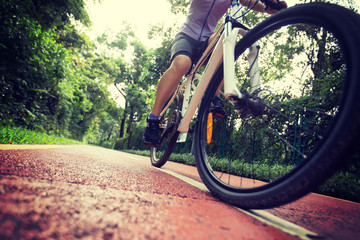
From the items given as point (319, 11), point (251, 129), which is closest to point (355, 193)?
point (251, 129)

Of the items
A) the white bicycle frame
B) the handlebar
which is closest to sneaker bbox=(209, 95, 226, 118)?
the white bicycle frame

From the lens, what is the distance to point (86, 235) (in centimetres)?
46

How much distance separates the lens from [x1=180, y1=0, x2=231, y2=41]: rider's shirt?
1.99 metres

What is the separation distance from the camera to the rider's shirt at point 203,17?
1.99m

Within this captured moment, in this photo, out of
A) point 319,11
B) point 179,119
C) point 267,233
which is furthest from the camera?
point 179,119

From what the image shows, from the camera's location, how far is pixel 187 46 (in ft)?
6.90

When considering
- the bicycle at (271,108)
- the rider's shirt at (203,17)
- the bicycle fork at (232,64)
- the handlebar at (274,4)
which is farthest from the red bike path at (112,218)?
the rider's shirt at (203,17)

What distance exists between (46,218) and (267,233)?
69cm

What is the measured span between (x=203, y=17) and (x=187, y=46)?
35 centimetres

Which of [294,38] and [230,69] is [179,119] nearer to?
[230,69]

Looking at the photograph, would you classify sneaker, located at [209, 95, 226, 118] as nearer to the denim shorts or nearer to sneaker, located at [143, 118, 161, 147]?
the denim shorts

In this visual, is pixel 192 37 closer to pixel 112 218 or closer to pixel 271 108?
pixel 271 108

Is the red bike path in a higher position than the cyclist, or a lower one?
lower

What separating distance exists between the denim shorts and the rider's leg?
0.07 meters
